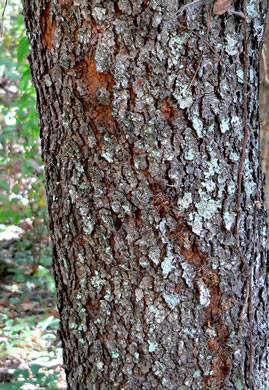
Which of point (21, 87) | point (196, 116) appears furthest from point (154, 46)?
point (21, 87)

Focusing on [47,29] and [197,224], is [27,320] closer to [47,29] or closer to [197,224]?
[197,224]

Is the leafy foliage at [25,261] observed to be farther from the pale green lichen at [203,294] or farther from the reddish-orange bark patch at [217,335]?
the pale green lichen at [203,294]

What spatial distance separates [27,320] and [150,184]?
2.61m

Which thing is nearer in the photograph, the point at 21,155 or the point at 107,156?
the point at 107,156

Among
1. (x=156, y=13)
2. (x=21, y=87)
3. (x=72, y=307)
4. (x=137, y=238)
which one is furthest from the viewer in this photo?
(x=21, y=87)

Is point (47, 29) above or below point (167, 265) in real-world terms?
above

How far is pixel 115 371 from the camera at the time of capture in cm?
129

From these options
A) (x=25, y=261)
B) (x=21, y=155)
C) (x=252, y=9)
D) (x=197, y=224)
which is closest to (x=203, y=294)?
(x=197, y=224)

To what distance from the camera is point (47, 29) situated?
3.92 feet

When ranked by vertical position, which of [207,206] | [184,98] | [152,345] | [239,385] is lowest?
[239,385]

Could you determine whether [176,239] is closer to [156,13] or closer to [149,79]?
[149,79]

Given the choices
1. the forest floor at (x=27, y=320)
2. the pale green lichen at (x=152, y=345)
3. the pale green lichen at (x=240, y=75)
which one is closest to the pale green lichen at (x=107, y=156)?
the pale green lichen at (x=240, y=75)

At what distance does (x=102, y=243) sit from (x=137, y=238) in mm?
102

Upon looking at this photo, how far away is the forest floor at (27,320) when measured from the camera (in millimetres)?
2566
